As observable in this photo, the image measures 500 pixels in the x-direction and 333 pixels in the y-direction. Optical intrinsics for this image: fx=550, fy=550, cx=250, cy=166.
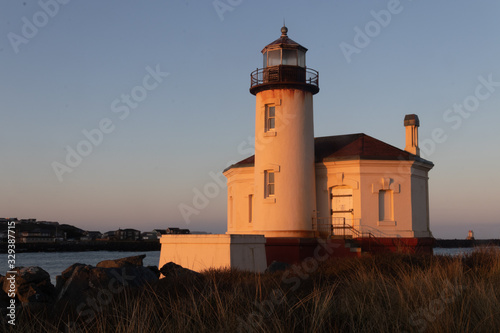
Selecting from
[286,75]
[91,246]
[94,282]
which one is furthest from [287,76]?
[91,246]

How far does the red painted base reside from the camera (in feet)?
69.6

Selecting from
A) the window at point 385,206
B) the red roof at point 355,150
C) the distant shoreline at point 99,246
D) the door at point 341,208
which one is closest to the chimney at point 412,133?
the red roof at point 355,150

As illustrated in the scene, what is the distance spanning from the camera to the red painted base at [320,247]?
21203 millimetres

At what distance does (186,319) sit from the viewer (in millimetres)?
7215

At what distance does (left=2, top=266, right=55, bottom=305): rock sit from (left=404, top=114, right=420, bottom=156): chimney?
1726 cm

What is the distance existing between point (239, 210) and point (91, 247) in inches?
3324

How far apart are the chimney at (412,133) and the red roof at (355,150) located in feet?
3.42

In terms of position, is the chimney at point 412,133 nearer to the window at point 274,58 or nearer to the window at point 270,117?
the window at point 270,117

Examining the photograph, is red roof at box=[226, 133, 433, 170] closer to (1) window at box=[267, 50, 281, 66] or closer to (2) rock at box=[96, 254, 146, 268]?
(1) window at box=[267, 50, 281, 66]

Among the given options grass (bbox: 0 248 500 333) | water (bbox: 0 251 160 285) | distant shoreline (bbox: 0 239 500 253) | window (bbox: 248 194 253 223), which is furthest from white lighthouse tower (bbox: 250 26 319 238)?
distant shoreline (bbox: 0 239 500 253)

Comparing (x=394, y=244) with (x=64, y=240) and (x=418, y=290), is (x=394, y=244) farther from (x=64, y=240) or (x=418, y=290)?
(x=64, y=240)

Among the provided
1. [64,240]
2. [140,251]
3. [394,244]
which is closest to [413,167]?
[394,244]

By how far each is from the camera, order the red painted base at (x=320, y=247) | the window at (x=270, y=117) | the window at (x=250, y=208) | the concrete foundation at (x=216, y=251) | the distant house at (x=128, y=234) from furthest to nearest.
Answer: the distant house at (x=128, y=234) → the window at (x=250, y=208) → the window at (x=270, y=117) → the red painted base at (x=320, y=247) → the concrete foundation at (x=216, y=251)

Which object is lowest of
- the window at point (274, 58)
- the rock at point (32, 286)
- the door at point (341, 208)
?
the rock at point (32, 286)
